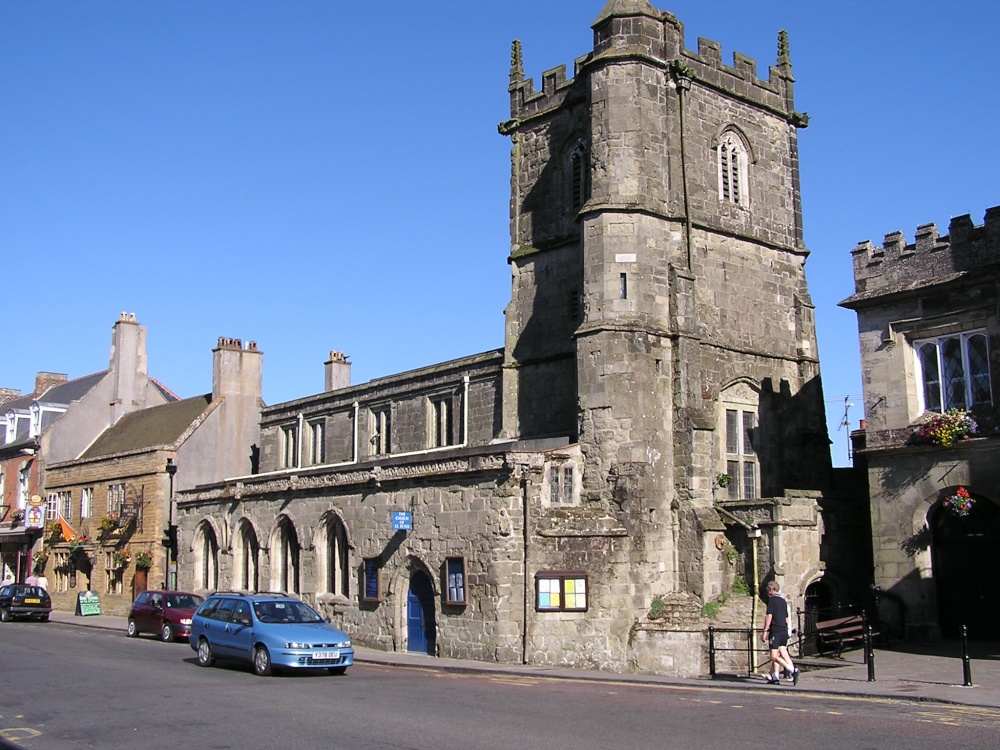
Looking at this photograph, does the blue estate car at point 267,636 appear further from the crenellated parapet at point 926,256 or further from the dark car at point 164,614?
the crenellated parapet at point 926,256

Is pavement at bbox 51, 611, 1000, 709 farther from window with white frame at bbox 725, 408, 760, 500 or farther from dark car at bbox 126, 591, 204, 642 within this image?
→ dark car at bbox 126, 591, 204, 642

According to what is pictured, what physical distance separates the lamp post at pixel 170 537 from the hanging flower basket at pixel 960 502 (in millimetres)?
28734

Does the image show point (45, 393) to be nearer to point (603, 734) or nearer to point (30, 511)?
point (30, 511)

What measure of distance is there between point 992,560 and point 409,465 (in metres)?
14.1

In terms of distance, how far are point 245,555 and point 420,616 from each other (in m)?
11.1

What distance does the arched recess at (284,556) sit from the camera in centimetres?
3228

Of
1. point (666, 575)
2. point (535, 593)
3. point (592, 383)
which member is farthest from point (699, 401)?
point (535, 593)

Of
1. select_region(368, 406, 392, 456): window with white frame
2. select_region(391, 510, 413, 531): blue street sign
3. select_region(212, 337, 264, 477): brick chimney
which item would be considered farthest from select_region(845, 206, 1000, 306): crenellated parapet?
select_region(212, 337, 264, 477): brick chimney

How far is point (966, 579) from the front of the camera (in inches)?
947

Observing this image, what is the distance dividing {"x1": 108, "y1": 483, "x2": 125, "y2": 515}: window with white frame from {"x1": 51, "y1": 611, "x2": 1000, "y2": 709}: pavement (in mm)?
21302

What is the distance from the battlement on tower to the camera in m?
27.5

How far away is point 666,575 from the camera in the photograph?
24875 millimetres

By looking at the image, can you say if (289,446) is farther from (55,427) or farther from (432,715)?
(432,715)

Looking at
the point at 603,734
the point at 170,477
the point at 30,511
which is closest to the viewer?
the point at 603,734
